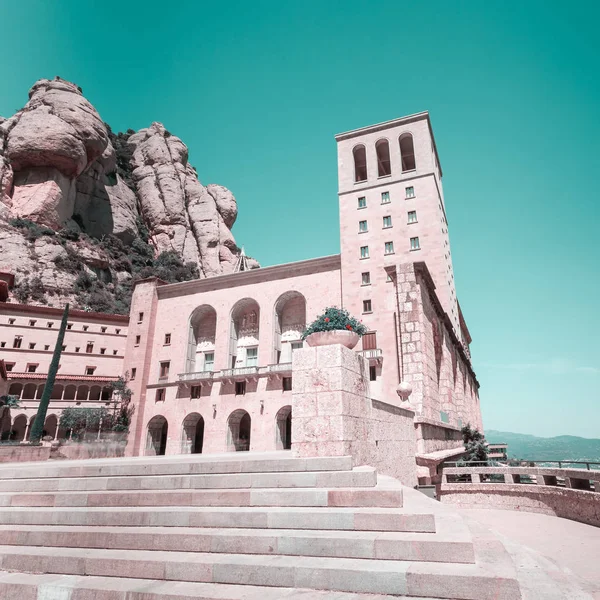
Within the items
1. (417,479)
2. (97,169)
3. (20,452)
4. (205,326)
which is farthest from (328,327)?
(97,169)

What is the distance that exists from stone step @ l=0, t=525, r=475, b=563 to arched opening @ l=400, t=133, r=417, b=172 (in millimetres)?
33598

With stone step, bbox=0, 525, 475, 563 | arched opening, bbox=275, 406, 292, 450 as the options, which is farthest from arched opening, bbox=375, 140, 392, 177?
stone step, bbox=0, 525, 475, 563

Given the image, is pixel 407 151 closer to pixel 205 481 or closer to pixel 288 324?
pixel 288 324

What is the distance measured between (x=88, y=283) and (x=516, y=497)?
55139 mm

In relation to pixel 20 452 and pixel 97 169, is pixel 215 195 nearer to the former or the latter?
pixel 97 169

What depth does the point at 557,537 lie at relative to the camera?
10828 millimetres

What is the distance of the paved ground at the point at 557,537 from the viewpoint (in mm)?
7805

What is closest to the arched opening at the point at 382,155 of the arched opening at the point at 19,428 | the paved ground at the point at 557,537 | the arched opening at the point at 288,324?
the arched opening at the point at 288,324

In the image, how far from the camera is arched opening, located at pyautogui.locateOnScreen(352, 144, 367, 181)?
1372 inches

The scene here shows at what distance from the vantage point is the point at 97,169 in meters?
65.3

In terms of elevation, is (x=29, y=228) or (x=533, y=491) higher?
(x=29, y=228)

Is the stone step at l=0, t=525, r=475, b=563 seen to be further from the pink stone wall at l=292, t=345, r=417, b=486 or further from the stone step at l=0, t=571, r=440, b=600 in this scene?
the pink stone wall at l=292, t=345, r=417, b=486

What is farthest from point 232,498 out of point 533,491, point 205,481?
point 533,491

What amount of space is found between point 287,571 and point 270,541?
54 cm
